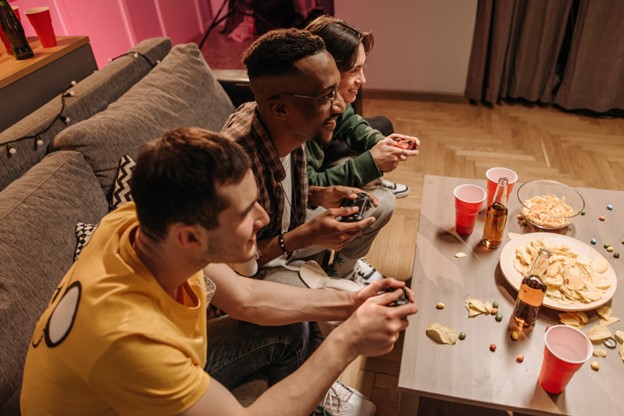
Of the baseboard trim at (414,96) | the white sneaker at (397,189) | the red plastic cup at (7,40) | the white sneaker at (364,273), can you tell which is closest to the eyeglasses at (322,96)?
the white sneaker at (364,273)

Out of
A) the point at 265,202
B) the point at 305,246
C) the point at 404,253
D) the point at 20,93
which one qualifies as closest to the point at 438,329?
the point at 305,246

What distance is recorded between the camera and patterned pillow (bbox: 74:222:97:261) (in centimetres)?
125

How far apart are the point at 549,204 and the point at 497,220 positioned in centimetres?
26

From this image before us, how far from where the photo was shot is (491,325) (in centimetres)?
120

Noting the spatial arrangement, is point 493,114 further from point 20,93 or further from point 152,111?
point 20,93

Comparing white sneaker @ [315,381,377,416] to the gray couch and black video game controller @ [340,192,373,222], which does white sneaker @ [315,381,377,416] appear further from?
the gray couch

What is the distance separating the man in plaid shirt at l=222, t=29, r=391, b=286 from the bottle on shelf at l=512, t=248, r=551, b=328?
1.65 ft

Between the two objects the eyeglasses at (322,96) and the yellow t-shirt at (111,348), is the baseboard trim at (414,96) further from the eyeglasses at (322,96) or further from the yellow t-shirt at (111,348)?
the yellow t-shirt at (111,348)

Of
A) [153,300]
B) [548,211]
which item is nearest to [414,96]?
[548,211]

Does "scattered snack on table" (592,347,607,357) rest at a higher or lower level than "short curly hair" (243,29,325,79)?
lower

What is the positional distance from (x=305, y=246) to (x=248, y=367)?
423mm

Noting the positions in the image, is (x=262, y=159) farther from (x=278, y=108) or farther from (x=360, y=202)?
(x=360, y=202)

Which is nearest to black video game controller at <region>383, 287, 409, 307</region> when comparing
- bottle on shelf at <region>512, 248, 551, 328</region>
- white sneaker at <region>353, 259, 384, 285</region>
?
bottle on shelf at <region>512, 248, 551, 328</region>

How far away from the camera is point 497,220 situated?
1.38 meters
